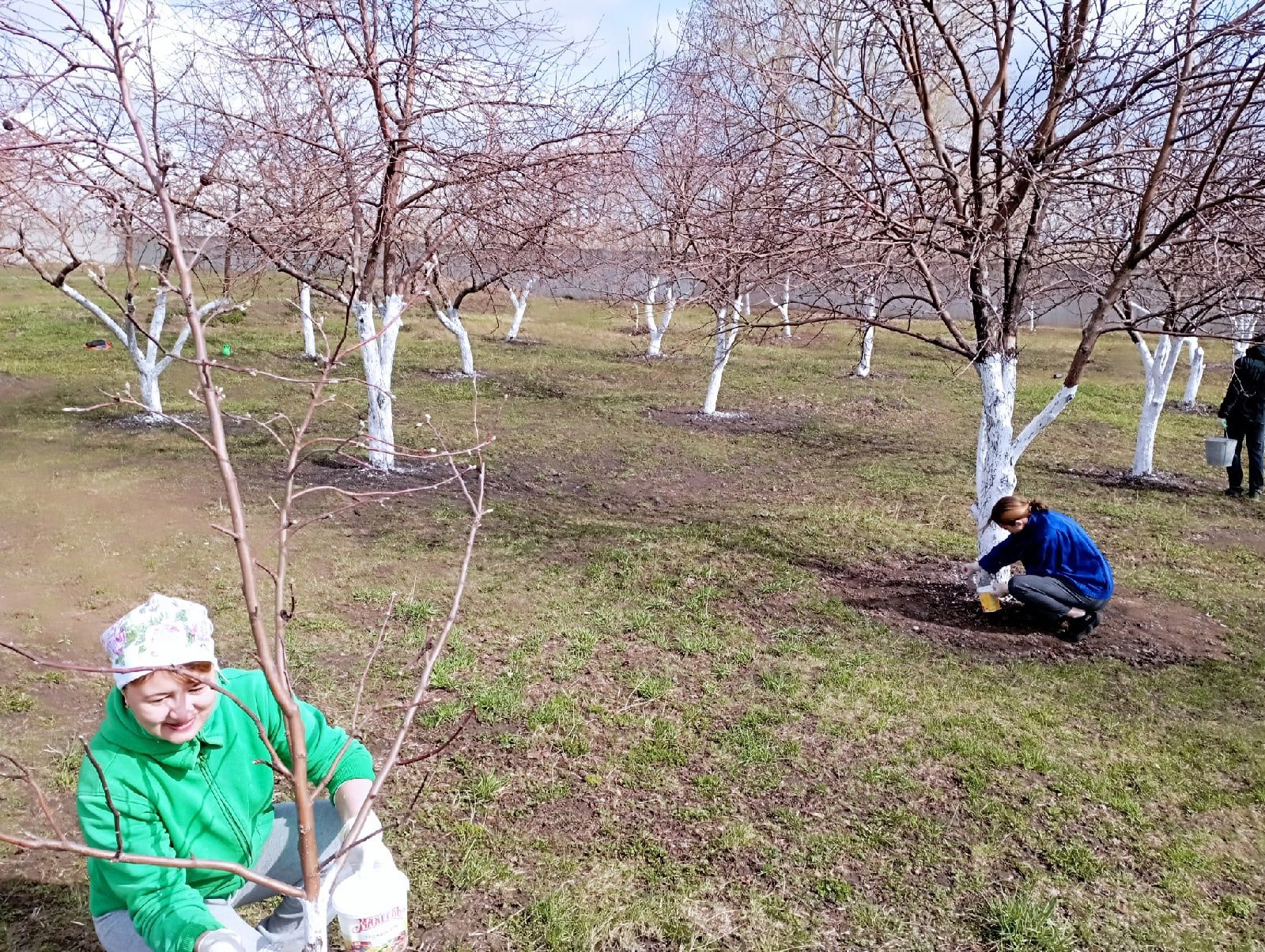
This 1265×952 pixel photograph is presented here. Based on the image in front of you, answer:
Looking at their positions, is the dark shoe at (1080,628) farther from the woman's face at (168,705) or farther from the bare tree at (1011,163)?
the woman's face at (168,705)

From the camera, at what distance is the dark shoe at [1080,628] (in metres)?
4.95

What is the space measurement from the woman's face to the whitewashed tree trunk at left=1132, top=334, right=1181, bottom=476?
910cm

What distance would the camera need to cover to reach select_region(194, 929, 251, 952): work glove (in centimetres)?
160

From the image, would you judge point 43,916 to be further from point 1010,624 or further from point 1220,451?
point 1220,451

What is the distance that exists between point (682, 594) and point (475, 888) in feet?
9.42

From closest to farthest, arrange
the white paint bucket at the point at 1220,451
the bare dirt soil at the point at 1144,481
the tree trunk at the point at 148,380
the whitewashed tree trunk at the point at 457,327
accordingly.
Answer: the white paint bucket at the point at 1220,451 → the tree trunk at the point at 148,380 → the bare dirt soil at the point at 1144,481 → the whitewashed tree trunk at the point at 457,327

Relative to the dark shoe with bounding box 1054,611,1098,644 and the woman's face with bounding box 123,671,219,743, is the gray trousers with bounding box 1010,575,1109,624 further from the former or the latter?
the woman's face with bounding box 123,671,219,743

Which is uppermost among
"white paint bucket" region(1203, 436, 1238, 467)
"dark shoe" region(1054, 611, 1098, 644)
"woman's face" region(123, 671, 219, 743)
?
"white paint bucket" region(1203, 436, 1238, 467)

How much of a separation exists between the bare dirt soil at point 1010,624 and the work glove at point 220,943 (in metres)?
4.06

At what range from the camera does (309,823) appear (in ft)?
4.91

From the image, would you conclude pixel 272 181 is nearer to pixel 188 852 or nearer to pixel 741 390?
pixel 188 852

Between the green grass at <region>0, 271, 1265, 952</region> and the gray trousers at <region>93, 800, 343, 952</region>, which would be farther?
the green grass at <region>0, 271, 1265, 952</region>

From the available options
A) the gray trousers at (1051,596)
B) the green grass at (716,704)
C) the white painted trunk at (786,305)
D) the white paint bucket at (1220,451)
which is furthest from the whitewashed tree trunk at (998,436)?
the white paint bucket at (1220,451)

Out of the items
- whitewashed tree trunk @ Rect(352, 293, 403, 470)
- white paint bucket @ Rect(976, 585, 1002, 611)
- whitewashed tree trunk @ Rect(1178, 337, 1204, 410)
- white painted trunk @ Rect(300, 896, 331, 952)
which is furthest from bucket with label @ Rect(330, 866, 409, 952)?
whitewashed tree trunk @ Rect(1178, 337, 1204, 410)
